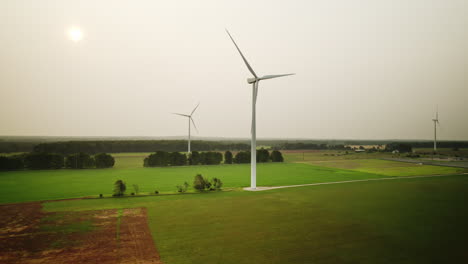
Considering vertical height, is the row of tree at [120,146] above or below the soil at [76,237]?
above

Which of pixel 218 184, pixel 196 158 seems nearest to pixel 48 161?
pixel 196 158

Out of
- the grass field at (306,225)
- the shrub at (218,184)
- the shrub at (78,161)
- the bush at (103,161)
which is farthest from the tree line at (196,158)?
the grass field at (306,225)

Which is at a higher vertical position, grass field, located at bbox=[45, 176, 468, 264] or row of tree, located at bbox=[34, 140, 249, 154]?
row of tree, located at bbox=[34, 140, 249, 154]

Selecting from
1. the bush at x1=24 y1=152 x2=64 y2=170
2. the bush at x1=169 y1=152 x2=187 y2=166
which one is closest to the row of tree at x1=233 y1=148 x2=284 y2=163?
the bush at x1=169 y1=152 x2=187 y2=166

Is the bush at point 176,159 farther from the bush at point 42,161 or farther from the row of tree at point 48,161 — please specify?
the bush at point 42,161

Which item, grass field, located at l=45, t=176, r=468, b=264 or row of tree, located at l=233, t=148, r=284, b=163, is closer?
grass field, located at l=45, t=176, r=468, b=264

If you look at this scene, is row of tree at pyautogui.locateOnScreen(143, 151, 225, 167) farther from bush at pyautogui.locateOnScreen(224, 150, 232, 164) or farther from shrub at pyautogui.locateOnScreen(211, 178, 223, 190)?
shrub at pyautogui.locateOnScreen(211, 178, 223, 190)
